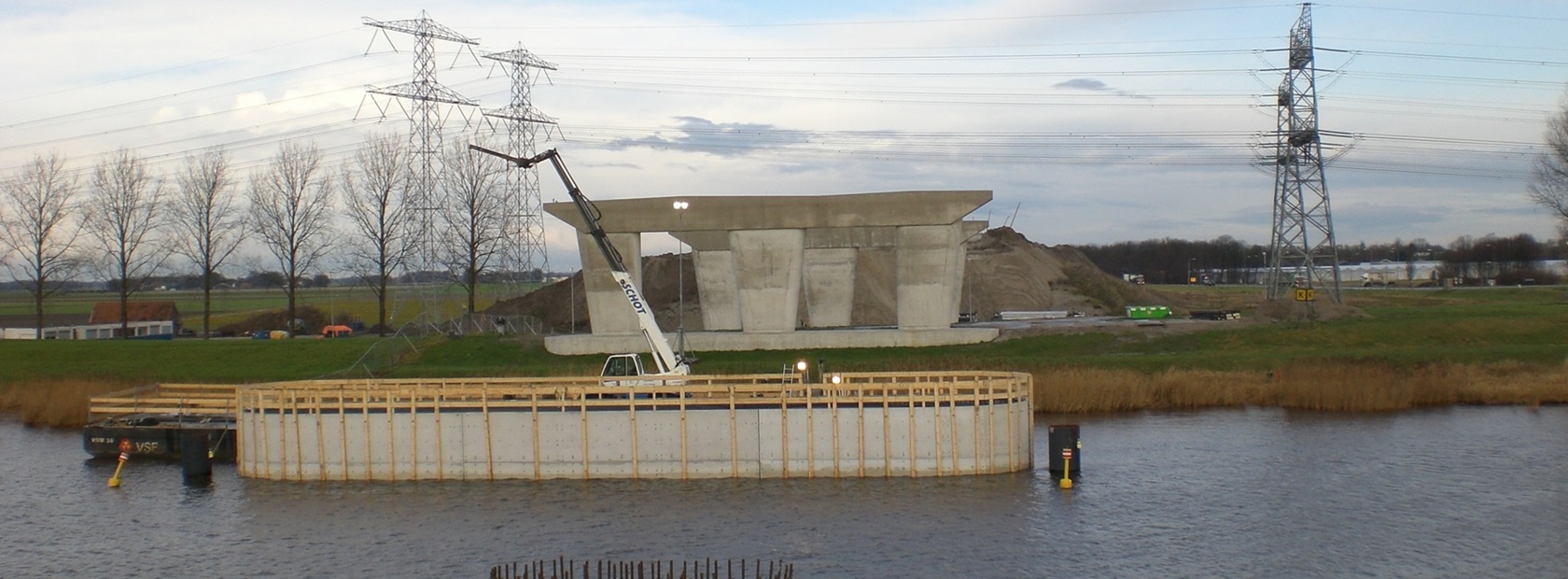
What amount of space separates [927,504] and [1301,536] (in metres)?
7.95

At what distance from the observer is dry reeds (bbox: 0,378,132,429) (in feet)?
160

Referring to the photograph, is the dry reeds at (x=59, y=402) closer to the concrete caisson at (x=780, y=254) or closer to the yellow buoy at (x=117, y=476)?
the yellow buoy at (x=117, y=476)

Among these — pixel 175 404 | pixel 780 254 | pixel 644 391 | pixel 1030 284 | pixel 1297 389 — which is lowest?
pixel 1297 389

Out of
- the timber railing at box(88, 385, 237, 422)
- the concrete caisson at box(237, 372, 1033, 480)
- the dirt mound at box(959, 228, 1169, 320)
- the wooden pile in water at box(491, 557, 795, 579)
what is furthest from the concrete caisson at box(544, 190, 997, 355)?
the wooden pile in water at box(491, 557, 795, 579)

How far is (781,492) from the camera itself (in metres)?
29.8

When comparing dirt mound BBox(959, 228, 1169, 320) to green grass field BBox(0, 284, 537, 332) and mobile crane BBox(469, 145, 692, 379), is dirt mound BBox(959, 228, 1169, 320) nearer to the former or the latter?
green grass field BBox(0, 284, 537, 332)

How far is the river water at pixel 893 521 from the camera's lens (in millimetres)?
24172

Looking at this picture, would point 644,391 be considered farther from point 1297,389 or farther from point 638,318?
point 1297,389

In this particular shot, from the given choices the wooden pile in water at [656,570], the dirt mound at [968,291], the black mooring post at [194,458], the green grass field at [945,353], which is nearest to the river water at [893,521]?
the black mooring post at [194,458]

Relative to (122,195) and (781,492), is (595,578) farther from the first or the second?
(122,195)

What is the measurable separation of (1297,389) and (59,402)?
4855cm

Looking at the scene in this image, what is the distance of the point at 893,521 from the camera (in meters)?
26.9

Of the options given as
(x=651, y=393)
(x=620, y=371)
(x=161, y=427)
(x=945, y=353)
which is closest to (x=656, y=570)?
(x=651, y=393)

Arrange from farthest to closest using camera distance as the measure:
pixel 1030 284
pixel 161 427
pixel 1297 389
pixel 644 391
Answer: pixel 1030 284 → pixel 1297 389 → pixel 161 427 → pixel 644 391
